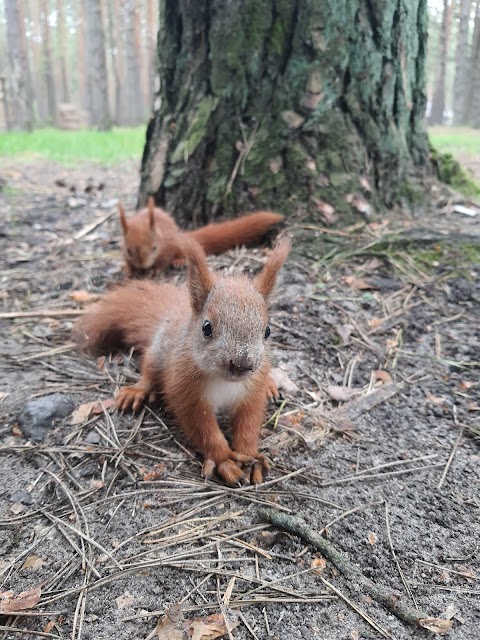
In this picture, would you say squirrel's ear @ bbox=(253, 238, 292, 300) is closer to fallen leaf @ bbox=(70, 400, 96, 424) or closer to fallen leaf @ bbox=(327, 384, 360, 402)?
fallen leaf @ bbox=(327, 384, 360, 402)

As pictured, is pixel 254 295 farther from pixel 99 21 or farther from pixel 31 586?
pixel 99 21

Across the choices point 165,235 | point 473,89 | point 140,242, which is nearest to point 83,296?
point 140,242

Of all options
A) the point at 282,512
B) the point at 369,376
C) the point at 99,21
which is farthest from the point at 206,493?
the point at 99,21

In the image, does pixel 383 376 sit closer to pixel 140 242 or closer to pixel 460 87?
pixel 140 242

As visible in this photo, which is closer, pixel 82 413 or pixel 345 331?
pixel 82 413

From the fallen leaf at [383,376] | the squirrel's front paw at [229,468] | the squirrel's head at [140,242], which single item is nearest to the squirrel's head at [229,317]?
the squirrel's front paw at [229,468]

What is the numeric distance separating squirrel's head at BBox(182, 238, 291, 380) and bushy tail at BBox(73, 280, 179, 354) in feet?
1.98

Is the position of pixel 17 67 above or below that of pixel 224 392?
above

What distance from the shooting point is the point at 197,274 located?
170 centimetres

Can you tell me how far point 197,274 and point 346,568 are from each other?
932 millimetres

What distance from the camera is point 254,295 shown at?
64.5 inches

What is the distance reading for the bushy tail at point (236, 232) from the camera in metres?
2.82

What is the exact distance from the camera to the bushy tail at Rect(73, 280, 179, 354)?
231 cm

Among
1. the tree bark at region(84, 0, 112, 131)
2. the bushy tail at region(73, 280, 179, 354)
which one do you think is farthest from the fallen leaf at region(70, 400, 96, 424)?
the tree bark at region(84, 0, 112, 131)
